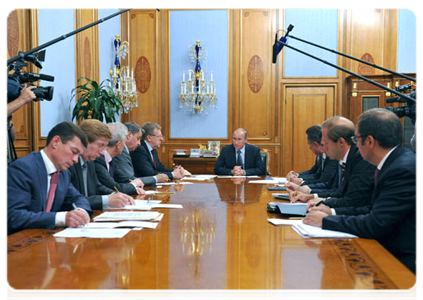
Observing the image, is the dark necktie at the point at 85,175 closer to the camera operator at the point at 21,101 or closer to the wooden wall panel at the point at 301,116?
the camera operator at the point at 21,101

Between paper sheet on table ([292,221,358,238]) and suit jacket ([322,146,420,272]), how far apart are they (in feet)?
0.12

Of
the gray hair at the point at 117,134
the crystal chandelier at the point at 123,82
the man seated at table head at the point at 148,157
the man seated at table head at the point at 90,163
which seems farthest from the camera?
the crystal chandelier at the point at 123,82

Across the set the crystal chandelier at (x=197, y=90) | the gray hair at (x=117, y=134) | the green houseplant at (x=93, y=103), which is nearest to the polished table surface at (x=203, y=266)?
the gray hair at (x=117, y=134)

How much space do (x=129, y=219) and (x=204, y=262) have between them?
0.84 metres

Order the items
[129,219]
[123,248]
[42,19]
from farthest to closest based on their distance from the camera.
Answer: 1. [42,19]
2. [129,219]
3. [123,248]

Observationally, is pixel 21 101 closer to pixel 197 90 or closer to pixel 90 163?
pixel 90 163

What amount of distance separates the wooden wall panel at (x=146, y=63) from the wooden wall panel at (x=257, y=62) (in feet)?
5.38

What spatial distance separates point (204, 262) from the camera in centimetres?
150

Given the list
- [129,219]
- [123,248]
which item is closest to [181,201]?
[129,219]

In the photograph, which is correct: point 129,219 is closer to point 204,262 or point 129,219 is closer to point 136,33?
point 204,262

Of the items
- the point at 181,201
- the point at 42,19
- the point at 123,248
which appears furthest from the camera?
the point at 42,19

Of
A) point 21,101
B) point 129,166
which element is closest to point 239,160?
point 129,166

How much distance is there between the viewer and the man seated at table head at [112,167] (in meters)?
3.41

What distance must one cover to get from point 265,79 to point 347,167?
219 inches
